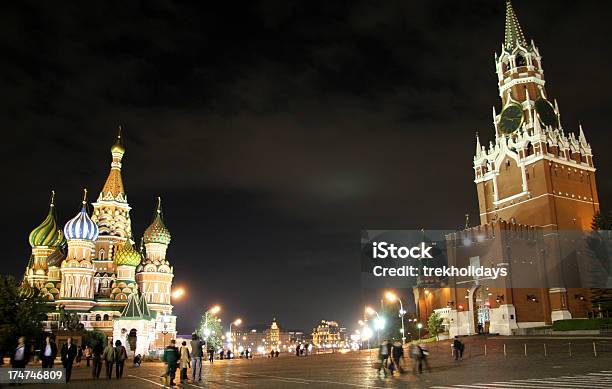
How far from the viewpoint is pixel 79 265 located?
78562 millimetres

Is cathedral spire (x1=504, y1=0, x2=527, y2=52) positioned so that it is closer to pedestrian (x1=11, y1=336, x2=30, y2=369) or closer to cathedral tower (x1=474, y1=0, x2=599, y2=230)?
cathedral tower (x1=474, y1=0, x2=599, y2=230)

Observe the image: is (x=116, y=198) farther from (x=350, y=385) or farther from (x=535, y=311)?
(x=350, y=385)

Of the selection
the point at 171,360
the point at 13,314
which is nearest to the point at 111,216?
the point at 13,314

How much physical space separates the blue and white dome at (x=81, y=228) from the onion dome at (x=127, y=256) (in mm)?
4539

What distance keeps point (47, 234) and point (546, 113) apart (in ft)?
247

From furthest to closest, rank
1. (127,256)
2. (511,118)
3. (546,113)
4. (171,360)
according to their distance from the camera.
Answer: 1. (127,256)
2. (511,118)
3. (546,113)
4. (171,360)

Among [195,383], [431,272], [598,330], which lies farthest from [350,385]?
[431,272]

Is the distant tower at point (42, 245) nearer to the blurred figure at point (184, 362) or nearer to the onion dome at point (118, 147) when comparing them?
the onion dome at point (118, 147)

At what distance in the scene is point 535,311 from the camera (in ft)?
192

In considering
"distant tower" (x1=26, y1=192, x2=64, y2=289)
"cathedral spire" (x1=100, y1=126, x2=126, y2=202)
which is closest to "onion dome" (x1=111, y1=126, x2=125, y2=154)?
"cathedral spire" (x1=100, y1=126, x2=126, y2=202)

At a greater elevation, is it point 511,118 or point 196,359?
point 511,118

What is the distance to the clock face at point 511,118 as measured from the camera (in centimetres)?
7218

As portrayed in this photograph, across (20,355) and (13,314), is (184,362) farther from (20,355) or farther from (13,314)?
(13,314)

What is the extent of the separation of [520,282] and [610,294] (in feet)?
30.3
